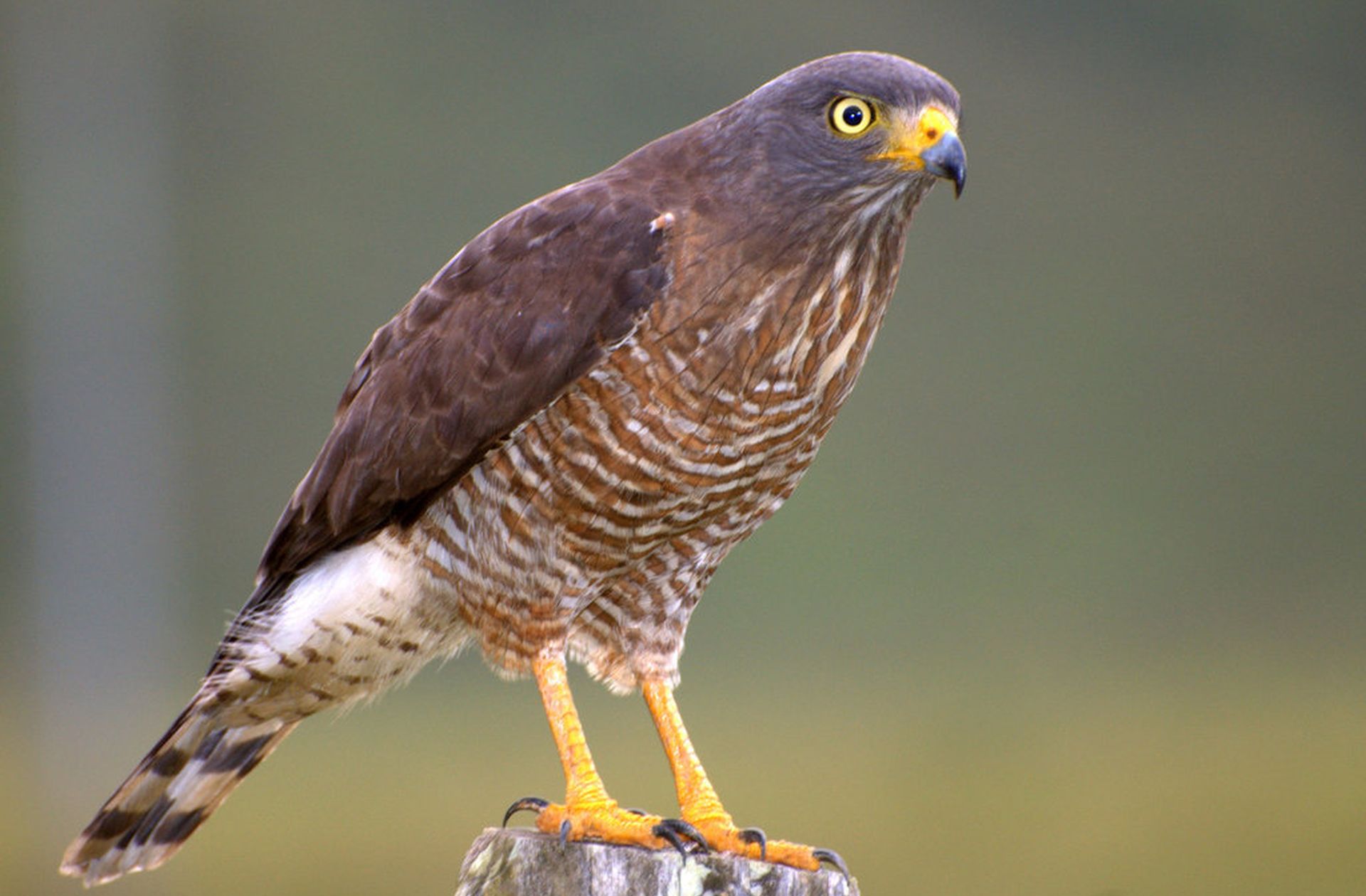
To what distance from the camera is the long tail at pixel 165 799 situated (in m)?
2.74

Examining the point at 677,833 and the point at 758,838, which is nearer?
the point at 677,833

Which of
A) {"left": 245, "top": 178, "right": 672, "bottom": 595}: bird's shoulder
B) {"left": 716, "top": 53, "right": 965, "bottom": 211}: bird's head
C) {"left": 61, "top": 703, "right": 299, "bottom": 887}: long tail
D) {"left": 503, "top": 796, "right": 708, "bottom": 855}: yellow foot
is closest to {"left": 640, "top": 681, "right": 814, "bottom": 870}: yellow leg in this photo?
{"left": 503, "top": 796, "right": 708, "bottom": 855}: yellow foot

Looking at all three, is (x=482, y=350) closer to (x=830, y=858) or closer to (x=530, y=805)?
(x=530, y=805)

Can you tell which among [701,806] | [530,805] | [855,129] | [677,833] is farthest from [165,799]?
[855,129]

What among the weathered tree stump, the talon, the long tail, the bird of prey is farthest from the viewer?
the long tail

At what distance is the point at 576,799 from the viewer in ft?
7.22

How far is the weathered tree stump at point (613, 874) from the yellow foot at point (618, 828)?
51 mm

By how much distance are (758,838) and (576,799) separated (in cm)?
26

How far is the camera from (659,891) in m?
1.98

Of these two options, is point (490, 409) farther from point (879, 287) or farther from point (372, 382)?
point (879, 287)

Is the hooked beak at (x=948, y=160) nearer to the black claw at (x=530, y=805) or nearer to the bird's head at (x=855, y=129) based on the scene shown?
the bird's head at (x=855, y=129)

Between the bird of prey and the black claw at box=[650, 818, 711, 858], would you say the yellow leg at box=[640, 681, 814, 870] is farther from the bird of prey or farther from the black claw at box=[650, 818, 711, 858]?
the black claw at box=[650, 818, 711, 858]

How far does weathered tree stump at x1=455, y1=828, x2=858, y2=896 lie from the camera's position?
1.98m

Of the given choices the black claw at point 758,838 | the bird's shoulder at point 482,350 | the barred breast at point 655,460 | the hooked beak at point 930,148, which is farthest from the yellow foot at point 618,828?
the hooked beak at point 930,148
